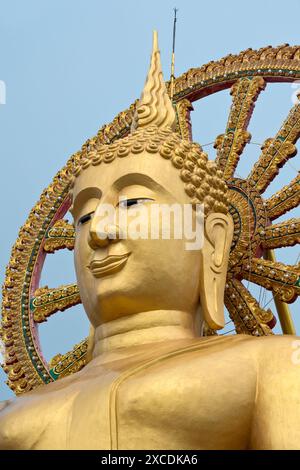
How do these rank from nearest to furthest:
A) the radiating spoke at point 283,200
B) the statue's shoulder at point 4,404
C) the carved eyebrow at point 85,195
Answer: the statue's shoulder at point 4,404
the carved eyebrow at point 85,195
the radiating spoke at point 283,200

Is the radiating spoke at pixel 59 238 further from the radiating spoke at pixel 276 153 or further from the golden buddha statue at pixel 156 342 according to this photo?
the radiating spoke at pixel 276 153

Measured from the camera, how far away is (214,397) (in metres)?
3.81

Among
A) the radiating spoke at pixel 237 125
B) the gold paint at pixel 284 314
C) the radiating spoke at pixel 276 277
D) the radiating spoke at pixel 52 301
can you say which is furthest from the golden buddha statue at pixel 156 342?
the radiating spoke at pixel 52 301

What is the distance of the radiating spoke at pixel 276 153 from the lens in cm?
536

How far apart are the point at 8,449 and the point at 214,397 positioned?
3.09 ft

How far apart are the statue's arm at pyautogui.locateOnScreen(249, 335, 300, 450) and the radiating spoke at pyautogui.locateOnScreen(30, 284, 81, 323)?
1.93 metres

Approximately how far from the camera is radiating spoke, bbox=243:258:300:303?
197 inches

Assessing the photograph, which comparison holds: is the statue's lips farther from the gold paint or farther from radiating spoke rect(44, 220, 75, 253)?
radiating spoke rect(44, 220, 75, 253)

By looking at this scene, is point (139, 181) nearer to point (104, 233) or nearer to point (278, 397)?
point (104, 233)

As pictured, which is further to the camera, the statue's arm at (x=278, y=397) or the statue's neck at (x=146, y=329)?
the statue's neck at (x=146, y=329)

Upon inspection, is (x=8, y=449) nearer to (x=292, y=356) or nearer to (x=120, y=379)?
(x=120, y=379)
